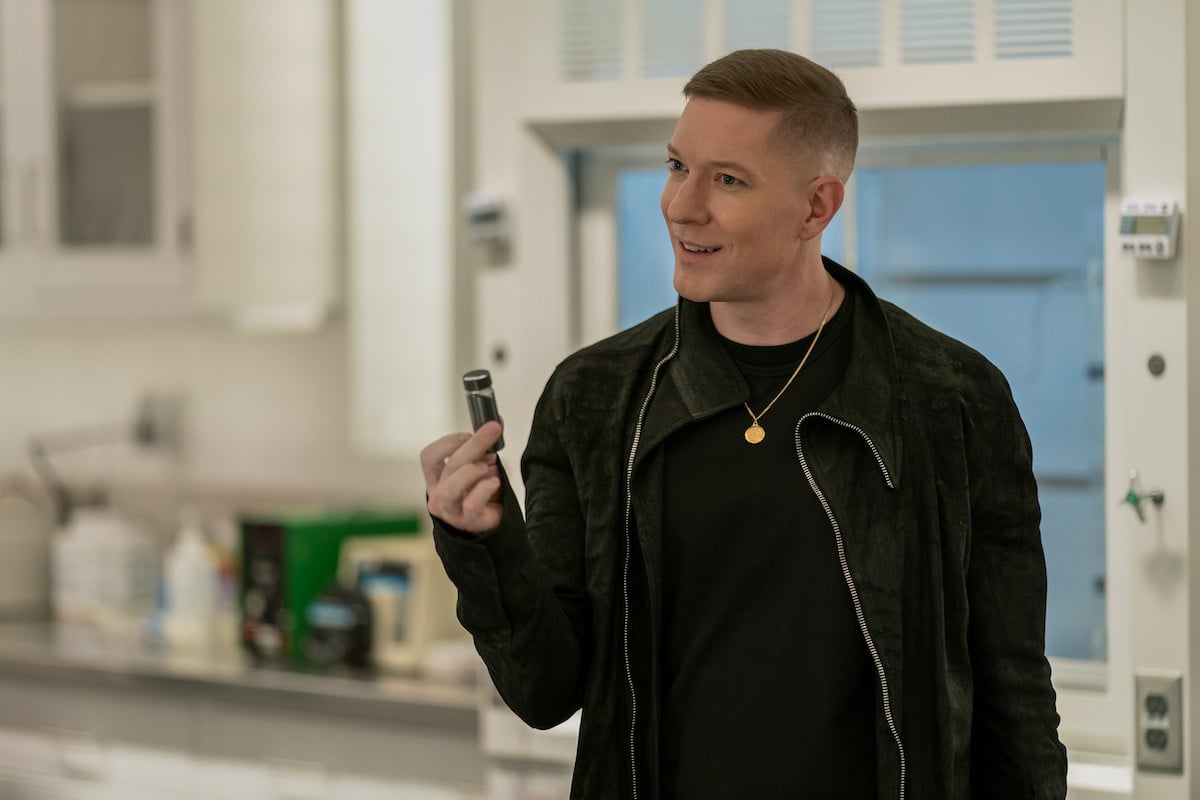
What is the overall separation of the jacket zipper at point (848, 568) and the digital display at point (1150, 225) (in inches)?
27.5

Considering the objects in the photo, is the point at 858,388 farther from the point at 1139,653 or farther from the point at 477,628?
the point at 1139,653

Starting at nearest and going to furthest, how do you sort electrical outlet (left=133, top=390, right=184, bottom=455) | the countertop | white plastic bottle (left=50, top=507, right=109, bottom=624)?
the countertop
white plastic bottle (left=50, top=507, right=109, bottom=624)
electrical outlet (left=133, top=390, right=184, bottom=455)

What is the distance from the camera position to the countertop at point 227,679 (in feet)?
7.78

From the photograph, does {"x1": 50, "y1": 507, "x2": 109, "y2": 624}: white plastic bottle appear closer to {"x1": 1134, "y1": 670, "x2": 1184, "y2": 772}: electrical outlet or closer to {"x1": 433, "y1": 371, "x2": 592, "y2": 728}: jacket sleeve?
{"x1": 433, "y1": 371, "x2": 592, "y2": 728}: jacket sleeve

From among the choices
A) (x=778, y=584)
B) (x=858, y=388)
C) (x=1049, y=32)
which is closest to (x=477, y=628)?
(x=778, y=584)

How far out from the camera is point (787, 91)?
132cm

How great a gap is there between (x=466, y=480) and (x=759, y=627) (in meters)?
0.32

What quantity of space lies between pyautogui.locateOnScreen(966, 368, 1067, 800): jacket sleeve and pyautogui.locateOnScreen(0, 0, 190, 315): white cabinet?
6.30 feet

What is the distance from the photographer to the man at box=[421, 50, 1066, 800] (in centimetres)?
133

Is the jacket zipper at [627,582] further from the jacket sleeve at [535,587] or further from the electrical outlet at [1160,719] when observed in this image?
the electrical outlet at [1160,719]

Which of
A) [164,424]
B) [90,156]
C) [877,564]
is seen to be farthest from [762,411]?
[164,424]

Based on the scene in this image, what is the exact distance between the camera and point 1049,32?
1918 millimetres

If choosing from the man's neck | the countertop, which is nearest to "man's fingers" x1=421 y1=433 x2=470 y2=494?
the man's neck

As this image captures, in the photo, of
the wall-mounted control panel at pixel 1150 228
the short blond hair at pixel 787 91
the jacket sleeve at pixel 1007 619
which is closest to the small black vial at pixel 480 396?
the short blond hair at pixel 787 91
